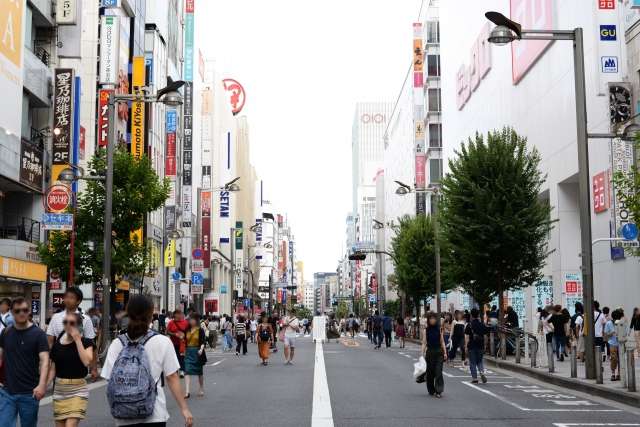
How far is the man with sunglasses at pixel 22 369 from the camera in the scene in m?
7.85

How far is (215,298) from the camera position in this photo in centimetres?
8725

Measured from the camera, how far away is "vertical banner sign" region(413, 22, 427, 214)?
77306mm

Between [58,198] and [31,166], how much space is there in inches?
309

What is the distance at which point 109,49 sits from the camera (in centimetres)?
4312

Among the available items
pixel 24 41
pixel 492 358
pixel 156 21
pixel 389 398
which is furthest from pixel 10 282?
pixel 156 21

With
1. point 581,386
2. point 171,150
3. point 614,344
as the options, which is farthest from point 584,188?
point 171,150

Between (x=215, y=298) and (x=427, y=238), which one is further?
(x=215, y=298)

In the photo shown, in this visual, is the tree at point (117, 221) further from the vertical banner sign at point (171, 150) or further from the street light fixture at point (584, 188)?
the vertical banner sign at point (171, 150)

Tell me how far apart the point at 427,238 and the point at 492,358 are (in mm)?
24939

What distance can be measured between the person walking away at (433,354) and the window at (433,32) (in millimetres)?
64348

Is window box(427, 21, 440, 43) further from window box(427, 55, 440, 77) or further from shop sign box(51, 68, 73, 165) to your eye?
shop sign box(51, 68, 73, 165)

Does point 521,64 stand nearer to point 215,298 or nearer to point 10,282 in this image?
point 10,282

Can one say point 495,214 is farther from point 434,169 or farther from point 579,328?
point 434,169

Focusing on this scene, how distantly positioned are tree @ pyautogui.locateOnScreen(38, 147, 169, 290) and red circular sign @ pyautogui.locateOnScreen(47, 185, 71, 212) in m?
2.01
